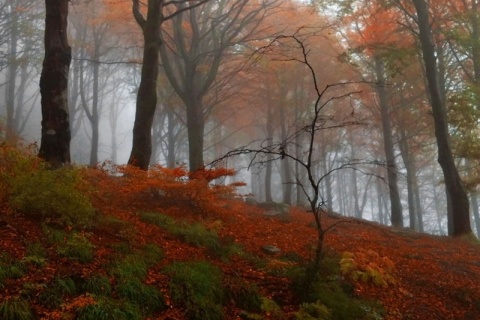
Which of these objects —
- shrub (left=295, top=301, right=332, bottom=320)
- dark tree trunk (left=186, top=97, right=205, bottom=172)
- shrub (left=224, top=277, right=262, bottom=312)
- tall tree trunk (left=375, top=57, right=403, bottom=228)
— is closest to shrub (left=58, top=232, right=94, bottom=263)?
shrub (left=224, top=277, right=262, bottom=312)

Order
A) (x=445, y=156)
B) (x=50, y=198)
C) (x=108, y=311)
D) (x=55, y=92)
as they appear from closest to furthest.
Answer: (x=108, y=311), (x=50, y=198), (x=55, y=92), (x=445, y=156)

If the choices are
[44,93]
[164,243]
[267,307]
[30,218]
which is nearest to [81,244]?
[30,218]

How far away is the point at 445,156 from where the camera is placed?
41.9 ft

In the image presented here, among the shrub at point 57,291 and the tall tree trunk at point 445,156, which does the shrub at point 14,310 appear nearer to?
the shrub at point 57,291

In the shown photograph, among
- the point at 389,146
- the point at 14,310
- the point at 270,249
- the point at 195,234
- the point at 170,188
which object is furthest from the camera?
the point at 389,146

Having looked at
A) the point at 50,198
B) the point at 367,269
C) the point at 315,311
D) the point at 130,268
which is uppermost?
the point at 50,198

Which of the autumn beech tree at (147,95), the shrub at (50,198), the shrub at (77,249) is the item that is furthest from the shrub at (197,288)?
the autumn beech tree at (147,95)

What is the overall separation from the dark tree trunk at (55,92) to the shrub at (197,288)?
141 inches

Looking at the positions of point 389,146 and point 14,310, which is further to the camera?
point 389,146

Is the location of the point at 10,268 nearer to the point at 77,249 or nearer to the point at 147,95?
the point at 77,249

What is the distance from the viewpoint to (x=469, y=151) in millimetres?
12984

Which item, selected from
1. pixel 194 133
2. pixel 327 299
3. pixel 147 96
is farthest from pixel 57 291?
pixel 194 133

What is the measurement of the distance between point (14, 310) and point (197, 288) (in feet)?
6.37

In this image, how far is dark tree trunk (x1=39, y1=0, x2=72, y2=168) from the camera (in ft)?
24.5
